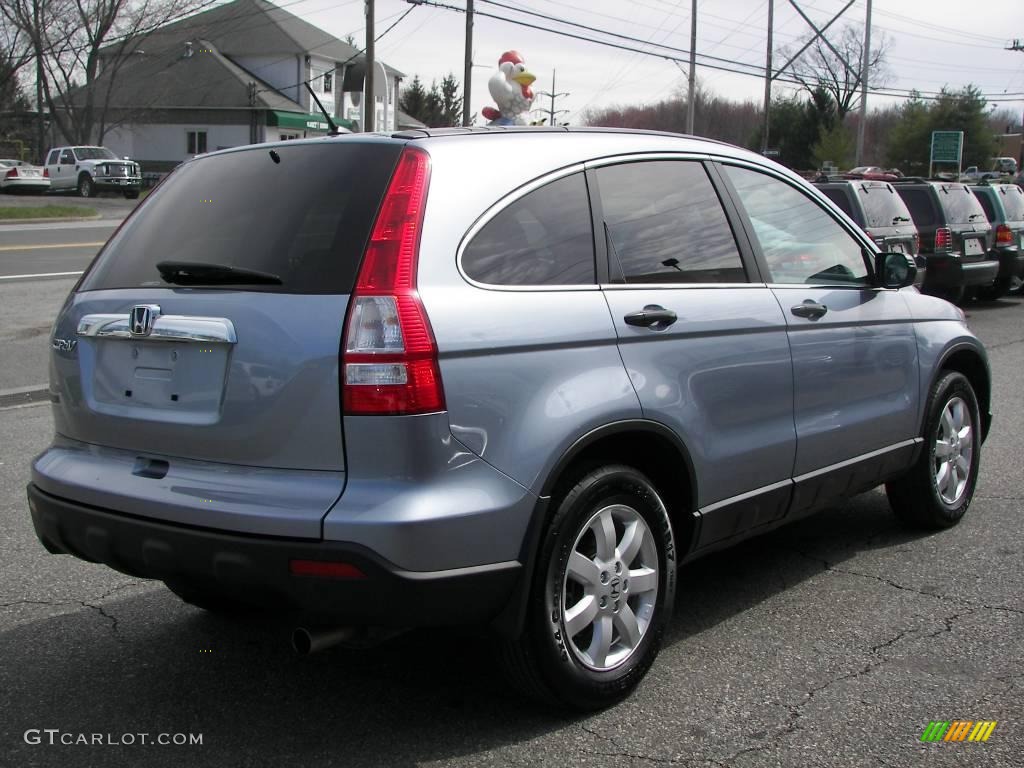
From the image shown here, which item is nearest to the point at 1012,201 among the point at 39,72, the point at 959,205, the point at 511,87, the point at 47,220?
the point at 959,205

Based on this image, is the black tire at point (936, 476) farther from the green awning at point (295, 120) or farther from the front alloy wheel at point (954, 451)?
the green awning at point (295, 120)

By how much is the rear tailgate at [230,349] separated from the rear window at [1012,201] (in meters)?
17.6

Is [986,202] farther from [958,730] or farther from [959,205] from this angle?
[958,730]

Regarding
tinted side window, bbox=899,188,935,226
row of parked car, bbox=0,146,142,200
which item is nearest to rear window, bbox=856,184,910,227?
Answer: tinted side window, bbox=899,188,935,226

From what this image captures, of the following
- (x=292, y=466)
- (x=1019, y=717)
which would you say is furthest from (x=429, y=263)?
(x=1019, y=717)

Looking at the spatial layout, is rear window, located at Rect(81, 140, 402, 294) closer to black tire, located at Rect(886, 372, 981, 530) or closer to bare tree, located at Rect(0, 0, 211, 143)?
black tire, located at Rect(886, 372, 981, 530)

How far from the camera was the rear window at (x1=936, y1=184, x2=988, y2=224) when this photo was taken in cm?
1638

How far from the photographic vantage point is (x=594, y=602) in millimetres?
3418

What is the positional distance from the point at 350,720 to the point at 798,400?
203 centimetres

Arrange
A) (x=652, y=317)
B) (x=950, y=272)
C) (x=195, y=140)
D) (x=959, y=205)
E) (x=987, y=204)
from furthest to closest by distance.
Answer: (x=195, y=140) → (x=987, y=204) → (x=959, y=205) → (x=950, y=272) → (x=652, y=317)

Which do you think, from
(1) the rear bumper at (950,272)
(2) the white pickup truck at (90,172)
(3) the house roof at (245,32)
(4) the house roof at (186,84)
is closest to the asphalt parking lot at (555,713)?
(1) the rear bumper at (950,272)

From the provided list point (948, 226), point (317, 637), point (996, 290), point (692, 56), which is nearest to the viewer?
point (317, 637)

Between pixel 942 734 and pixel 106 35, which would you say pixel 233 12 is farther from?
pixel 942 734

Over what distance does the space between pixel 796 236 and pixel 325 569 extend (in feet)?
8.54
